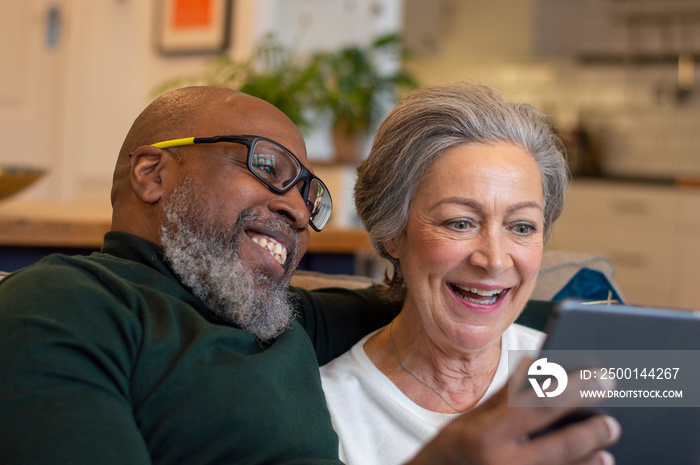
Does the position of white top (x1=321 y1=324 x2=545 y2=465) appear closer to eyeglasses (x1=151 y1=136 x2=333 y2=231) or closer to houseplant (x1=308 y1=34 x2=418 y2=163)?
eyeglasses (x1=151 y1=136 x2=333 y2=231)

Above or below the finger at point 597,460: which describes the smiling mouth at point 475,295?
below

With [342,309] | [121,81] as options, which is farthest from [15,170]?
[121,81]

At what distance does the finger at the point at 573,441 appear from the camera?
72 cm

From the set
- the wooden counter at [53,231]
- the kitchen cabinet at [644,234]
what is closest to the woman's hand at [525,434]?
the wooden counter at [53,231]

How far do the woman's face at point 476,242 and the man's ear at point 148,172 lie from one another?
1.58 feet

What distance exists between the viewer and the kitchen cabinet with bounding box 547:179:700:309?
4.89 metres

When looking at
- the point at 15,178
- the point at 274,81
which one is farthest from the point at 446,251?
the point at 274,81

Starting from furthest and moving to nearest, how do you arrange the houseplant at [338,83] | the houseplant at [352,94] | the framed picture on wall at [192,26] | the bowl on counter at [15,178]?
the framed picture on wall at [192,26]
the houseplant at [352,94]
the houseplant at [338,83]
the bowl on counter at [15,178]

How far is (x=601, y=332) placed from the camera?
2.44 feet

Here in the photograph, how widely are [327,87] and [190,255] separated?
232 centimetres

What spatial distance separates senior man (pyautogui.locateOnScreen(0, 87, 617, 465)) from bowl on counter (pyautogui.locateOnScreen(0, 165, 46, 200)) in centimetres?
110

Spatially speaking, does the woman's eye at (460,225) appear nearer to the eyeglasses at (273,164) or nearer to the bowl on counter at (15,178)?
the eyeglasses at (273,164)

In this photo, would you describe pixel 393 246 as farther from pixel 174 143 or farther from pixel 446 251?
pixel 174 143

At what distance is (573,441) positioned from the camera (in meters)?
0.72
